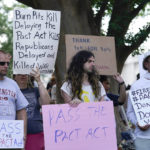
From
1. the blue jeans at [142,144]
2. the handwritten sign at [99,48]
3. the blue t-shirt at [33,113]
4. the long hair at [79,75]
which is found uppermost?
the handwritten sign at [99,48]

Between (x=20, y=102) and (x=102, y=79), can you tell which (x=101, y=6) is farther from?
(x=20, y=102)

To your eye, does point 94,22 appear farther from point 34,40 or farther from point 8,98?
point 8,98

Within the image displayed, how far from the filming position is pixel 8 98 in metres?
4.86

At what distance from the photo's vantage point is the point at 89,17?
29.2 feet

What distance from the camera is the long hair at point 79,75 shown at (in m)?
5.10

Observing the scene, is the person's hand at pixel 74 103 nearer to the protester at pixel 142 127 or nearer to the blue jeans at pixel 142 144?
the protester at pixel 142 127

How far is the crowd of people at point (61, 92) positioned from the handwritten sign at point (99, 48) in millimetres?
608

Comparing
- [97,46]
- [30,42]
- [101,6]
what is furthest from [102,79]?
[101,6]

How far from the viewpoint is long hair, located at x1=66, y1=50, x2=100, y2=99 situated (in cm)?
510

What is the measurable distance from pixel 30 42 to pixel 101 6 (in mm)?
4103

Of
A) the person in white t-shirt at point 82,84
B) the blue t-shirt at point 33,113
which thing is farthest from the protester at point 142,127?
the blue t-shirt at point 33,113

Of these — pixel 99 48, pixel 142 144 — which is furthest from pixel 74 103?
pixel 99 48

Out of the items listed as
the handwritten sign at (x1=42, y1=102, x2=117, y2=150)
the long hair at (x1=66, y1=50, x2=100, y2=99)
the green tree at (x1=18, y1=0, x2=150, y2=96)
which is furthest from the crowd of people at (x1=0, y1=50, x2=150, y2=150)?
the green tree at (x1=18, y1=0, x2=150, y2=96)

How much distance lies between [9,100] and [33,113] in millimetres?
850
